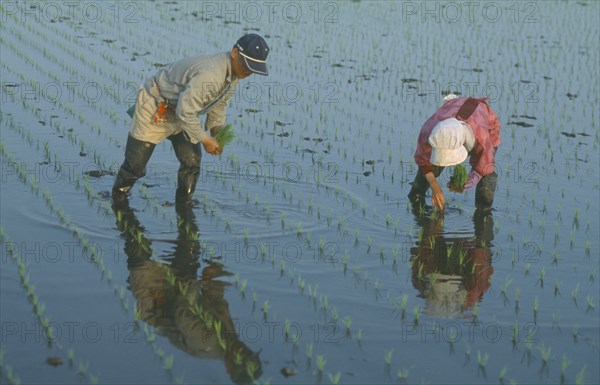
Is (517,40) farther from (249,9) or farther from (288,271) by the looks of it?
(288,271)

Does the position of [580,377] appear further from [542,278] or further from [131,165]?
[131,165]

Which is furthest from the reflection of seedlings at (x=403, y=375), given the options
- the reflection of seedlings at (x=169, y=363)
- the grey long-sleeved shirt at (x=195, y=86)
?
the grey long-sleeved shirt at (x=195, y=86)

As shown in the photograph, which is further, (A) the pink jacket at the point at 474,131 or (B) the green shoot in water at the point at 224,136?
(B) the green shoot in water at the point at 224,136

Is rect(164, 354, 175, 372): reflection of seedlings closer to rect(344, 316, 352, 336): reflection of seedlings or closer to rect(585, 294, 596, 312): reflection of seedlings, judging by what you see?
rect(344, 316, 352, 336): reflection of seedlings

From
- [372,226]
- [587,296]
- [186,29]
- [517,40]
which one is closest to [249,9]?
[186,29]

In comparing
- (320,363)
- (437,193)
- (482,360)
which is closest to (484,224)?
(437,193)

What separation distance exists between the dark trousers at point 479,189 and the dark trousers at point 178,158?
1.50m

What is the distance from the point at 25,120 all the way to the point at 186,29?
17.1 ft

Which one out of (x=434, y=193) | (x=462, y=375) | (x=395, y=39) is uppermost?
(x=395, y=39)

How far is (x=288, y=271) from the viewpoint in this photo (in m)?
5.46

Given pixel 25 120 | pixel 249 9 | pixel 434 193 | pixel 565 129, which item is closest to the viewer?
pixel 434 193

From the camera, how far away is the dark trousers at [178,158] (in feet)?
20.7

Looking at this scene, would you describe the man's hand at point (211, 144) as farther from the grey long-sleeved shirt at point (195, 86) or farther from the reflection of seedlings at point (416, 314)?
the reflection of seedlings at point (416, 314)

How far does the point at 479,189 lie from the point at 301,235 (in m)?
1.29
